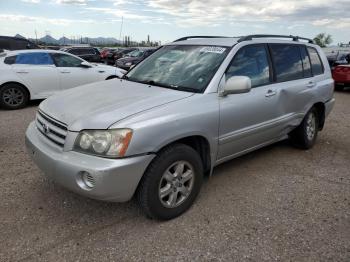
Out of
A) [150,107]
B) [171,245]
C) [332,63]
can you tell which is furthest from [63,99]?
[332,63]

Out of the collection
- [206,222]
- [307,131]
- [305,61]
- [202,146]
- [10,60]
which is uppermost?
[305,61]

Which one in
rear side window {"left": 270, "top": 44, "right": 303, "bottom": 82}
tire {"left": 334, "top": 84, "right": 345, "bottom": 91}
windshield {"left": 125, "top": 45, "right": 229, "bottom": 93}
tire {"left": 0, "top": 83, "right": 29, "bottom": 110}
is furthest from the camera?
tire {"left": 334, "top": 84, "right": 345, "bottom": 91}

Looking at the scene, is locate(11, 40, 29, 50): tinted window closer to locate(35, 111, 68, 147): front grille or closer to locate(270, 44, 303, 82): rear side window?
locate(35, 111, 68, 147): front grille

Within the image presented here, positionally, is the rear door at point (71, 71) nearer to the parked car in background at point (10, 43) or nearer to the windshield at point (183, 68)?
the windshield at point (183, 68)

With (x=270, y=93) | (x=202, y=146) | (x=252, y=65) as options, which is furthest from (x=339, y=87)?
(x=202, y=146)

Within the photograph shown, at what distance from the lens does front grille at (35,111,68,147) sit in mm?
3064

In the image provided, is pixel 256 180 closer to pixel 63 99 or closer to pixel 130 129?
pixel 130 129

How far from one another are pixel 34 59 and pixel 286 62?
6.60 m

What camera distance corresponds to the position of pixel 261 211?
3535 mm

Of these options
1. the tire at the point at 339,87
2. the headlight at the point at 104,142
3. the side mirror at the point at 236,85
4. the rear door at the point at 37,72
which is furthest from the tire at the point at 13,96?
the tire at the point at 339,87

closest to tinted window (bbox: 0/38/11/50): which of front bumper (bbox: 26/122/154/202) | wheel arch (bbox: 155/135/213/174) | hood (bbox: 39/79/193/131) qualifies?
hood (bbox: 39/79/193/131)

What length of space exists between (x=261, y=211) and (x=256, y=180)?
0.80 meters

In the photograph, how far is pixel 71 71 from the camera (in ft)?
30.1

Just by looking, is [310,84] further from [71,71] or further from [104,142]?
[71,71]
